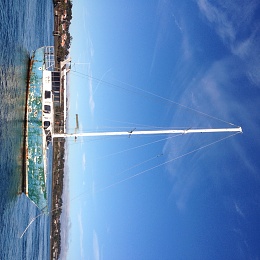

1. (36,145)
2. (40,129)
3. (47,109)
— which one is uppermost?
(47,109)

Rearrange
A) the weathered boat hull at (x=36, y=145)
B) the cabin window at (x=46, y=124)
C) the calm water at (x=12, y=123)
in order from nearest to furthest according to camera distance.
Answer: the calm water at (x=12, y=123)
the weathered boat hull at (x=36, y=145)
the cabin window at (x=46, y=124)

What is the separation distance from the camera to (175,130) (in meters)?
41.5

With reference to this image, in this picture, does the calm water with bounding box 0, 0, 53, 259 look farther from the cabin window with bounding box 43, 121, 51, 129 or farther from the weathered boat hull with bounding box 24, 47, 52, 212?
the cabin window with bounding box 43, 121, 51, 129

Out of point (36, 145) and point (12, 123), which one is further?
point (36, 145)

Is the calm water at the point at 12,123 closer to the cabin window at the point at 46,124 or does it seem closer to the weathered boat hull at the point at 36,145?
the weathered boat hull at the point at 36,145

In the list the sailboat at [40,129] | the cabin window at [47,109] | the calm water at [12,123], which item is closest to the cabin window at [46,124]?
the sailboat at [40,129]

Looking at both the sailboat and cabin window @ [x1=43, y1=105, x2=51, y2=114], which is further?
cabin window @ [x1=43, y1=105, x2=51, y2=114]

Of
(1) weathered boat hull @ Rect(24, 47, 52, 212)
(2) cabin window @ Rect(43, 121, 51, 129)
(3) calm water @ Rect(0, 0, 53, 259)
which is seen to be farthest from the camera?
(2) cabin window @ Rect(43, 121, 51, 129)

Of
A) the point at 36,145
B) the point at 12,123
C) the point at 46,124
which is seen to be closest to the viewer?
the point at 12,123

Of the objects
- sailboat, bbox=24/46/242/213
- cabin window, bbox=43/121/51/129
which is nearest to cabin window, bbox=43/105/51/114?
sailboat, bbox=24/46/242/213

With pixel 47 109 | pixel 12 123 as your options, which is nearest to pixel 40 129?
pixel 47 109

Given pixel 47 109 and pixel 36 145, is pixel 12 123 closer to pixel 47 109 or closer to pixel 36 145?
pixel 36 145

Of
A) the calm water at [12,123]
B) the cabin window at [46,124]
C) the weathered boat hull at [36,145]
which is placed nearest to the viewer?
the calm water at [12,123]

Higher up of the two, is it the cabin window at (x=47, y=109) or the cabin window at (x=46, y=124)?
the cabin window at (x=47, y=109)
